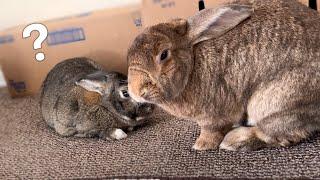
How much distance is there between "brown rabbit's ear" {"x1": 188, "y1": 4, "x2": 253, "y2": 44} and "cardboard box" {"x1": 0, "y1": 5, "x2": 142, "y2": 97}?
672 mm

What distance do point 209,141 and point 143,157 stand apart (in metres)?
0.21

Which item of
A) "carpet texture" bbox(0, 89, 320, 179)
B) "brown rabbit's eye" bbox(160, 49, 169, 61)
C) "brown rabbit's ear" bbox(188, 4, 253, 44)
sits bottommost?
"carpet texture" bbox(0, 89, 320, 179)

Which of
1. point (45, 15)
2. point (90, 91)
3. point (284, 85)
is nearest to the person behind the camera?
point (284, 85)

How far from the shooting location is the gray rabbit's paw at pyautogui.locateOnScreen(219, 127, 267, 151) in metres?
1.21

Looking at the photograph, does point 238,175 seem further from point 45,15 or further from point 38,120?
point 45,15

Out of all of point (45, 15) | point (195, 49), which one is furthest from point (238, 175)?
point (45, 15)

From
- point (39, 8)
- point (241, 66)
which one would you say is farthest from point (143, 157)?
point (39, 8)

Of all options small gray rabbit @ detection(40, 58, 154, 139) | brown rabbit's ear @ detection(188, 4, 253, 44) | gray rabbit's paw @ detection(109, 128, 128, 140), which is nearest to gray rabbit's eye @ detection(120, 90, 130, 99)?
small gray rabbit @ detection(40, 58, 154, 139)

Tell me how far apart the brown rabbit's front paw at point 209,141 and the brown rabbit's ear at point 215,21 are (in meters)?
0.31

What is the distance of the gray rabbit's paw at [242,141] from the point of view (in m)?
1.21

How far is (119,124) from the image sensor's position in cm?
146

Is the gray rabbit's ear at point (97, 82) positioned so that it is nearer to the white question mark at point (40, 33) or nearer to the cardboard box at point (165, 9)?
the cardboard box at point (165, 9)

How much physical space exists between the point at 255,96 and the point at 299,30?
21cm

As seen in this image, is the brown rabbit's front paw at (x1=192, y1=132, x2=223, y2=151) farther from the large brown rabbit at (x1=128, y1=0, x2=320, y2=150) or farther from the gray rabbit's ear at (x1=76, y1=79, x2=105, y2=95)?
the gray rabbit's ear at (x1=76, y1=79, x2=105, y2=95)
